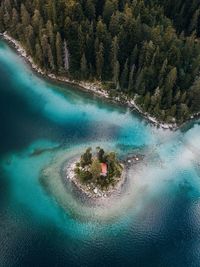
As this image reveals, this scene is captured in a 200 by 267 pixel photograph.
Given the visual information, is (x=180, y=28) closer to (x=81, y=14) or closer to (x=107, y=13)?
(x=107, y=13)

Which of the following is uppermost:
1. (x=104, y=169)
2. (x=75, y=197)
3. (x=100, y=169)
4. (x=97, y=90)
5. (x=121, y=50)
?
(x=121, y=50)

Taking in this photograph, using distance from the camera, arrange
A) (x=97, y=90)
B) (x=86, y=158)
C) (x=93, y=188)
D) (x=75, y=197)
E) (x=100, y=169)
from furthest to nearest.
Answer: (x=97, y=90), (x=86, y=158), (x=93, y=188), (x=75, y=197), (x=100, y=169)

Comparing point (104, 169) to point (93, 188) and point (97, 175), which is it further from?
point (93, 188)

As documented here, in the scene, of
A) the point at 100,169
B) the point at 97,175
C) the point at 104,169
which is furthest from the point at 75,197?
the point at 104,169

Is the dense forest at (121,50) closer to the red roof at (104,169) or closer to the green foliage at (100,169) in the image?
the green foliage at (100,169)

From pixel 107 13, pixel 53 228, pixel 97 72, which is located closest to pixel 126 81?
A: pixel 97 72

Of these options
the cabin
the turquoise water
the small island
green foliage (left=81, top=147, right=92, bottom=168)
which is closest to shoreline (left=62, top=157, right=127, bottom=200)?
the small island

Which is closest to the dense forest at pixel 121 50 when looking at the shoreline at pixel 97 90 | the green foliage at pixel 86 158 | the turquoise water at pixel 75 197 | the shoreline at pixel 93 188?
the shoreline at pixel 97 90

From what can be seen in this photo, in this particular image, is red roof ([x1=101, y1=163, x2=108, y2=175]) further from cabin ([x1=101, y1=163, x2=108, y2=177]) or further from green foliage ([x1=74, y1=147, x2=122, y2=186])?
green foliage ([x1=74, y1=147, x2=122, y2=186])
